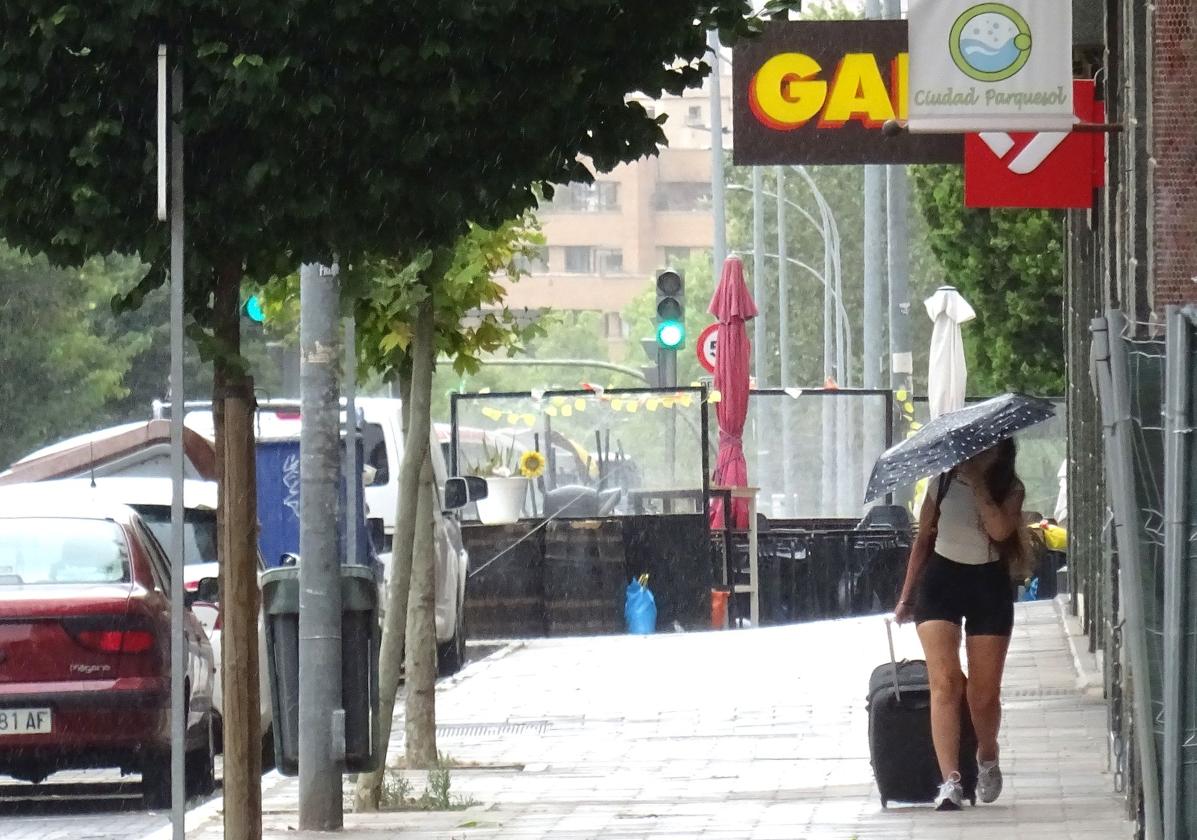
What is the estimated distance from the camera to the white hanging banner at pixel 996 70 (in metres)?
10.1

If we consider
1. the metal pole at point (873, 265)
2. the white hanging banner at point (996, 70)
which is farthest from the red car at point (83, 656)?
the metal pole at point (873, 265)

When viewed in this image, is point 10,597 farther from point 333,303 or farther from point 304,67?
point 304,67

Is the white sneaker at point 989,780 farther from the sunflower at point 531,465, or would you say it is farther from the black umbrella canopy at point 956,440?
the sunflower at point 531,465

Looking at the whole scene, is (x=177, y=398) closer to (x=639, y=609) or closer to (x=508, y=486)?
(x=639, y=609)

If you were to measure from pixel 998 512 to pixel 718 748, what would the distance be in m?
3.77

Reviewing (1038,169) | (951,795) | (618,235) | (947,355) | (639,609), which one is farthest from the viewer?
(618,235)

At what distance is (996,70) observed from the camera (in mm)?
10172

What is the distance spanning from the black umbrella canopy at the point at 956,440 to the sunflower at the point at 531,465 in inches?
544

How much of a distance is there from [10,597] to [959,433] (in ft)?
14.9

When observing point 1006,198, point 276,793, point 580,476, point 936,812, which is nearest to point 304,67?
point 936,812

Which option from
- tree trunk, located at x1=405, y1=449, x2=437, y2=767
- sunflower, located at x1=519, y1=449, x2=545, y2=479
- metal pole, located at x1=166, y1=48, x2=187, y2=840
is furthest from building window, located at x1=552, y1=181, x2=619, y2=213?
metal pole, located at x1=166, y1=48, x2=187, y2=840

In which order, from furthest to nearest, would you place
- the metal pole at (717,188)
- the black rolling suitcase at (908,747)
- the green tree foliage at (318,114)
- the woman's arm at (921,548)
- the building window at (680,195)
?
the building window at (680,195)
the metal pole at (717,188)
the black rolling suitcase at (908,747)
the woman's arm at (921,548)
the green tree foliage at (318,114)

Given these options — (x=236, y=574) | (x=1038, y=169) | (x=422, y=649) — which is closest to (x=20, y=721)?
→ (x=422, y=649)

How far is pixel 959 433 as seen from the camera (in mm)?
10047
